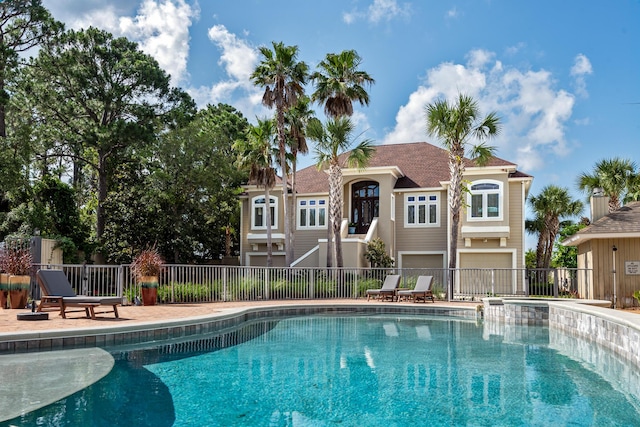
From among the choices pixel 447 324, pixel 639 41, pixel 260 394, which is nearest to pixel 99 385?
pixel 260 394

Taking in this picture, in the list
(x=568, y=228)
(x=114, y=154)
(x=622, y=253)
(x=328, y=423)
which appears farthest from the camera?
(x=568, y=228)

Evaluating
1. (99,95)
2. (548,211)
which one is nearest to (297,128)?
(99,95)

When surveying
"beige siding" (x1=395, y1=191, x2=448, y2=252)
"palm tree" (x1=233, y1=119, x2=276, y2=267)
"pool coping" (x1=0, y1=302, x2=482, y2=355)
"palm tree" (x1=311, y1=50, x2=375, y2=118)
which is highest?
"palm tree" (x1=311, y1=50, x2=375, y2=118)

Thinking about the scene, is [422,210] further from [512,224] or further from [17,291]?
[17,291]

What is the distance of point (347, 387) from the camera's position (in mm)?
7027

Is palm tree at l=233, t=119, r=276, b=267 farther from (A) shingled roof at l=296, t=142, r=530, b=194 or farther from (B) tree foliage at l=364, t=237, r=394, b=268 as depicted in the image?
(B) tree foliage at l=364, t=237, r=394, b=268

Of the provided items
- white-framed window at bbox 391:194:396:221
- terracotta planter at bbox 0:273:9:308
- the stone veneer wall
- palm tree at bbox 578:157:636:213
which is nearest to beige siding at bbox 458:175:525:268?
palm tree at bbox 578:157:636:213

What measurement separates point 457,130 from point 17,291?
50.6ft

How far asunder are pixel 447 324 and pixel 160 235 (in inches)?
725

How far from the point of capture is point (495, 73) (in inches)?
809

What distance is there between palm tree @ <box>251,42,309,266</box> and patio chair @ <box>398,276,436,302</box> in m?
7.81

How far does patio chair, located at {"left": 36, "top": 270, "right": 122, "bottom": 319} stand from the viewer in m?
11.0

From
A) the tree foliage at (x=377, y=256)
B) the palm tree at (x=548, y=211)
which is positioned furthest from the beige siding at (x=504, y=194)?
the palm tree at (x=548, y=211)

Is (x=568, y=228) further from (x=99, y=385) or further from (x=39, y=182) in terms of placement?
(x=99, y=385)
